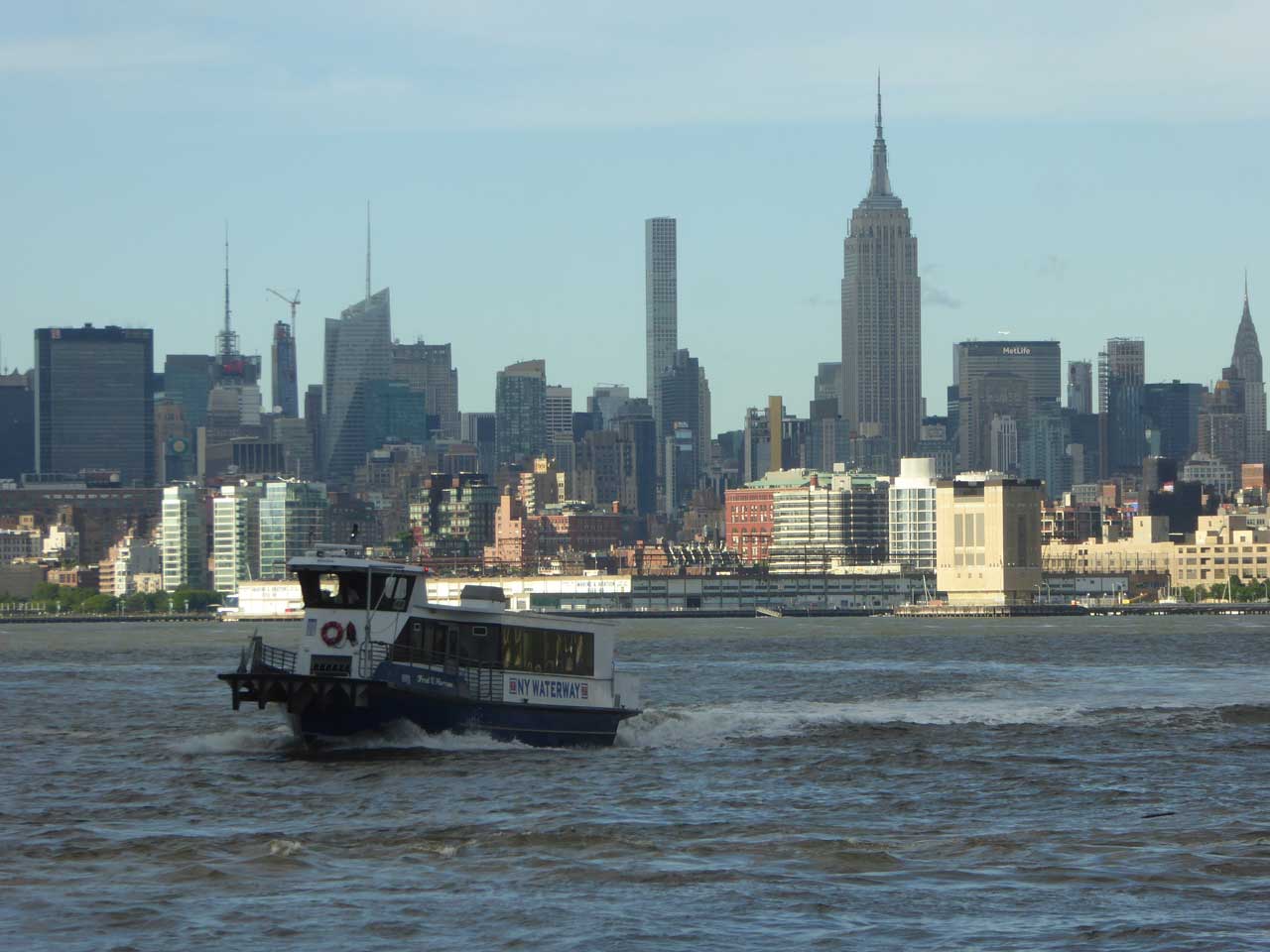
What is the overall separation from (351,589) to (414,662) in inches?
86.6

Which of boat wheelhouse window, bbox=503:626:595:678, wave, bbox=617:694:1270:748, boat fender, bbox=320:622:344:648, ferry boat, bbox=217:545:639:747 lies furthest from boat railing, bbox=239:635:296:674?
wave, bbox=617:694:1270:748

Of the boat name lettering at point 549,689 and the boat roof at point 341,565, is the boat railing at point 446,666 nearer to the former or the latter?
the boat name lettering at point 549,689

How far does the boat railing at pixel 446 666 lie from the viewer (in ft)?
187

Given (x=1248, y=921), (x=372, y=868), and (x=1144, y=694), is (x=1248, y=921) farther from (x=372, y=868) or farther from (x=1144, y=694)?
(x=1144, y=694)

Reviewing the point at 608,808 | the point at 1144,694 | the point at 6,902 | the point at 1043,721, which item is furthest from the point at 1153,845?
the point at 1144,694

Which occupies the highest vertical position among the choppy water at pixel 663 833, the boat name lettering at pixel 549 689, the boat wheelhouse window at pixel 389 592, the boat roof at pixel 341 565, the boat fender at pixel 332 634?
the boat roof at pixel 341 565

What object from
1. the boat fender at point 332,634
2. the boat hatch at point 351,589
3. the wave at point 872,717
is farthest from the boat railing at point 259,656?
the wave at point 872,717

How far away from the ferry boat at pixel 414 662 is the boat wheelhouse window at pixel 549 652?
0.02 metres

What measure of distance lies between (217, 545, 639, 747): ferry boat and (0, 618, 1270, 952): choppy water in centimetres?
82

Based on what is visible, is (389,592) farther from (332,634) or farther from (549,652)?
(549,652)

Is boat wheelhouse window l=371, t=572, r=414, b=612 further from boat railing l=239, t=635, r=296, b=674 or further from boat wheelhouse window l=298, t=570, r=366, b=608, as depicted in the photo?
boat railing l=239, t=635, r=296, b=674

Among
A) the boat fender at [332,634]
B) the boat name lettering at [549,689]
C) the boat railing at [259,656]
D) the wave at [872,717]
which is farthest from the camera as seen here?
the wave at [872,717]

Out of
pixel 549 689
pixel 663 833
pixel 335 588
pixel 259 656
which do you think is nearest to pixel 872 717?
pixel 549 689

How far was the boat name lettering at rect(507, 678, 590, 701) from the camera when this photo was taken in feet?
196
